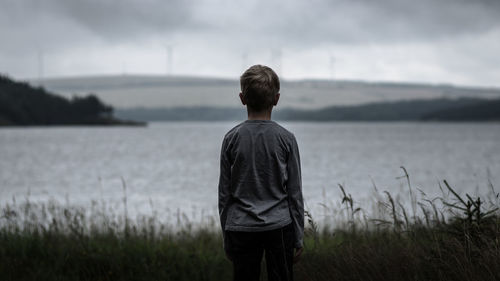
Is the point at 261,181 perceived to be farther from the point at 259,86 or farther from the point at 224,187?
the point at 259,86

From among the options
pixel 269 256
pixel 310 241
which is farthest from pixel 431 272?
pixel 310 241

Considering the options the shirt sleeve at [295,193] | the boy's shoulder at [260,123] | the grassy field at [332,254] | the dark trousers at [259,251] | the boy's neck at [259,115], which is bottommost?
the grassy field at [332,254]

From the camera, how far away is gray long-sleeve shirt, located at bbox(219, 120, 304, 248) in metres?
3.38

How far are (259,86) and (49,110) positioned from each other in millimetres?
144005

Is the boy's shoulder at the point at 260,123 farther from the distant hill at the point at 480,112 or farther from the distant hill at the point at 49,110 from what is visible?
the distant hill at the point at 480,112

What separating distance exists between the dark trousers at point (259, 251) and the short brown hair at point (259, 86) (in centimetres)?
85

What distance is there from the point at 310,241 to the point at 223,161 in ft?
14.5

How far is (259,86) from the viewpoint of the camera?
3.37m

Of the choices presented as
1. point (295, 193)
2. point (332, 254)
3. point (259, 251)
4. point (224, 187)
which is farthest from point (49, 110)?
point (295, 193)

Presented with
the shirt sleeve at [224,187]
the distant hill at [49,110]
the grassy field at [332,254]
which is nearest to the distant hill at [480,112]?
the distant hill at [49,110]

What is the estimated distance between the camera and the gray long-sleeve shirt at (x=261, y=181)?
338 centimetres

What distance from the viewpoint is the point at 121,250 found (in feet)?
23.5

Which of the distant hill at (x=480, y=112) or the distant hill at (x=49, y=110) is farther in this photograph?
the distant hill at (x=480, y=112)

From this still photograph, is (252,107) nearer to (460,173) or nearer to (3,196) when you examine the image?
Answer: (3,196)
